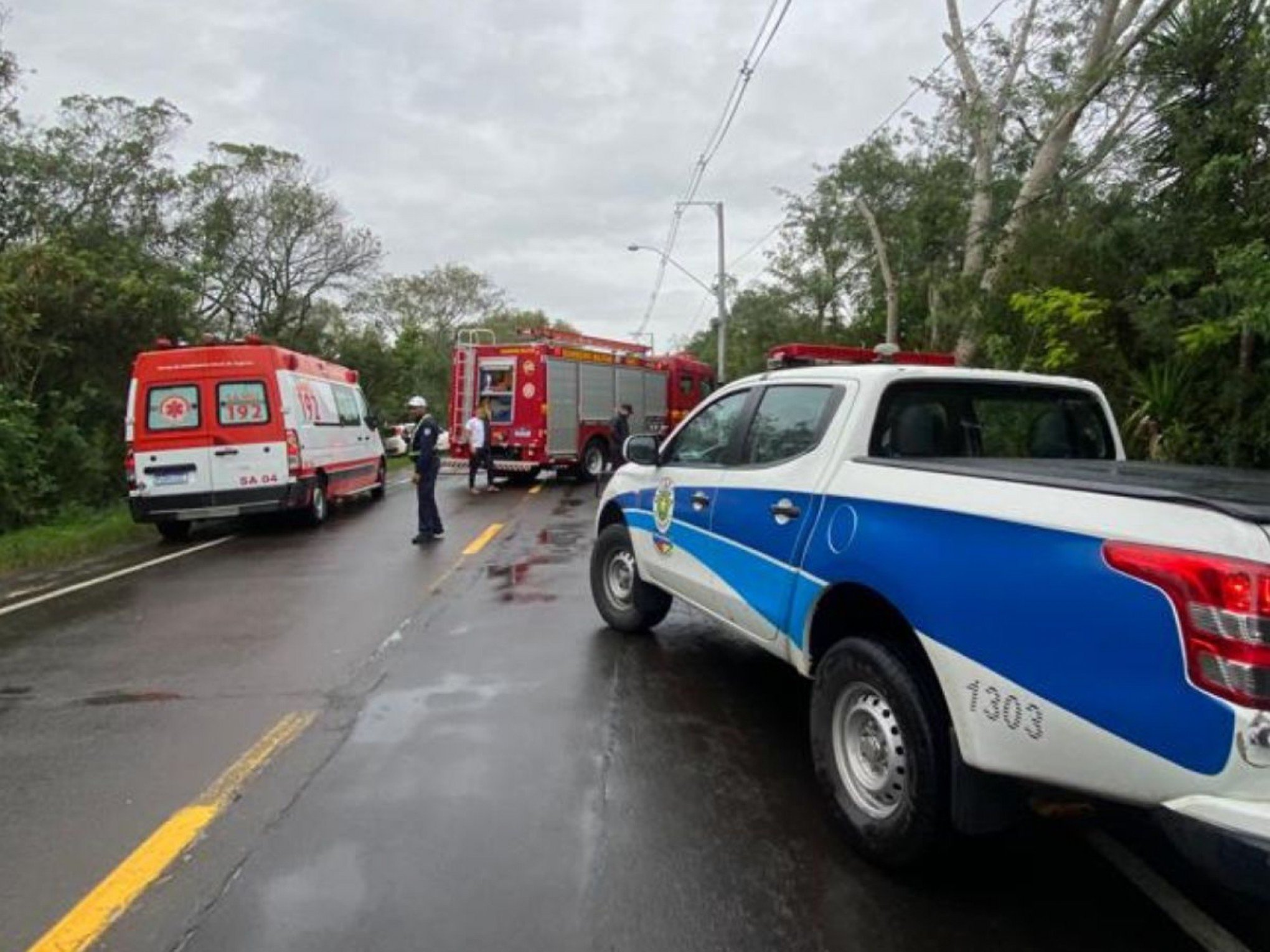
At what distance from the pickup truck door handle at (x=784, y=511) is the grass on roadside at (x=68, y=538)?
997cm

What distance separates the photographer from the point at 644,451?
6441 mm

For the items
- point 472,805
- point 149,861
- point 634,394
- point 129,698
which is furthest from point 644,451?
point 634,394

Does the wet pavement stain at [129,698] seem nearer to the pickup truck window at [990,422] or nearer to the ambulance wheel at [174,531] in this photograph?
the pickup truck window at [990,422]

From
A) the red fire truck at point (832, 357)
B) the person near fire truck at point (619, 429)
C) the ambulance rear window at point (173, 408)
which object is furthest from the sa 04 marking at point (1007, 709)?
the person near fire truck at point (619, 429)

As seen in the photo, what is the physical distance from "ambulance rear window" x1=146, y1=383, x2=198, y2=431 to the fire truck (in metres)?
7.69

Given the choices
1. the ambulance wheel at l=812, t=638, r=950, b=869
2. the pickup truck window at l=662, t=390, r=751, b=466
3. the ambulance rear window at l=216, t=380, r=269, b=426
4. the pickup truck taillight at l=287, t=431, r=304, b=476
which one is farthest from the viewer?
the pickup truck taillight at l=287, t=431, r=304, b=476

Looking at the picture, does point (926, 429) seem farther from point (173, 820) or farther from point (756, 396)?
point (173, 820)

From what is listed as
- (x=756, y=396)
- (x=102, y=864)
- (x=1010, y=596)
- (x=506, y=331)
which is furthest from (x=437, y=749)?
(x=506, y=331)

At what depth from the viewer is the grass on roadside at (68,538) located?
1152 centimetres

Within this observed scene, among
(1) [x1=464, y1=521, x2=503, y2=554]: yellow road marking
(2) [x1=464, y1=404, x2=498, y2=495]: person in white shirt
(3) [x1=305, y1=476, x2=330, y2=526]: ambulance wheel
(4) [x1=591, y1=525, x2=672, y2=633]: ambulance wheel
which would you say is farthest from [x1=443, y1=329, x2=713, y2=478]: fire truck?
(4) [x1=591, y1=525, x2=672, y2=633]: ambulance wheel

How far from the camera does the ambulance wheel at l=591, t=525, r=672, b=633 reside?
6855 millimetres

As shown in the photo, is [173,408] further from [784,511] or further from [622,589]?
[784,511]

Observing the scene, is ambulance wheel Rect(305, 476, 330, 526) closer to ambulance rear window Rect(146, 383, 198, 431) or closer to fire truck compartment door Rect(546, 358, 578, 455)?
ambulance rear window Rect(146, 383, 198, 431)

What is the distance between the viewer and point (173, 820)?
12.9 feet
